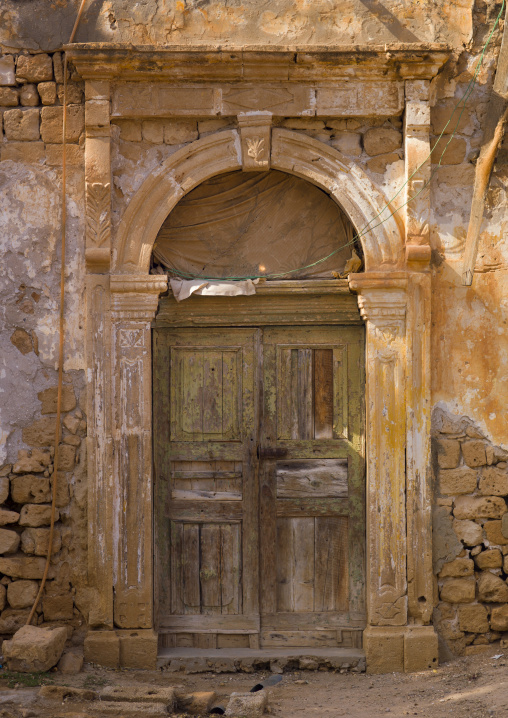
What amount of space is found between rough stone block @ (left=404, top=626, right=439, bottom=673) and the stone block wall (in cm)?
12

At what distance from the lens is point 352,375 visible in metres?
4.71

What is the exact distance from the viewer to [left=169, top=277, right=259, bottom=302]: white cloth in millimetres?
4523

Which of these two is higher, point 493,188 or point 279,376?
point 493,188

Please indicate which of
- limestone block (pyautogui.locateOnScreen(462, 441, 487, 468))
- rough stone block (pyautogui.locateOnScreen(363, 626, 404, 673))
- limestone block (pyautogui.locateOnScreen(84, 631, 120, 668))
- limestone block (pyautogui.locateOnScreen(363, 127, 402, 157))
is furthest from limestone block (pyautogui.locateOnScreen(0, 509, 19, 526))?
limestone block (pyautogui.locateOnScreen(363, 127, 402, 157))

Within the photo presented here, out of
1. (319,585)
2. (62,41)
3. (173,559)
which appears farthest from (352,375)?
(62,41)

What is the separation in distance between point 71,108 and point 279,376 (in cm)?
218

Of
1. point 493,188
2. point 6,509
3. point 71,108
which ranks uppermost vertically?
point 71,108

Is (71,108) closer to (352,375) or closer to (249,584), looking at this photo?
(352,375)

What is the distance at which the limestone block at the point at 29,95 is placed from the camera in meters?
4.46

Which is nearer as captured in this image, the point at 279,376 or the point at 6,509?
the point at 6,509

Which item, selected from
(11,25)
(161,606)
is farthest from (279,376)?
(11,25)

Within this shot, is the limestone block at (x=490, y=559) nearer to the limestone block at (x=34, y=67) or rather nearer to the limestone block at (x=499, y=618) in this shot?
the limestone block at (x=499, y=618)

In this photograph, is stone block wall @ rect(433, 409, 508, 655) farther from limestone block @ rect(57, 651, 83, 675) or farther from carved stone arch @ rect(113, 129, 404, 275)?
limestone block @ rect(57, 651, 83, 675)

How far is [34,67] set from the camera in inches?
175
